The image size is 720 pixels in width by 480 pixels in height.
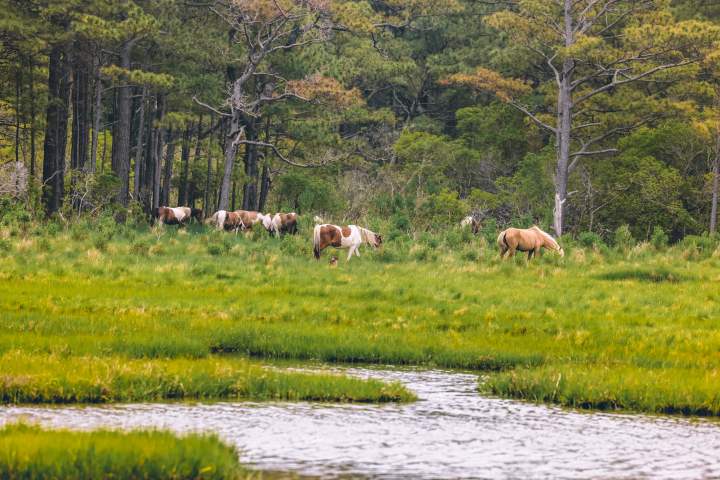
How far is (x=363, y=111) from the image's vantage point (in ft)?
177

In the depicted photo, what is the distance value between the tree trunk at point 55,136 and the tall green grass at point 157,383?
31.0m

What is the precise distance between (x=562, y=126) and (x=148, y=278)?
1235 inches

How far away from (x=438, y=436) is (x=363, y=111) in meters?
44.4

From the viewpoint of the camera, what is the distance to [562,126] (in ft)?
168

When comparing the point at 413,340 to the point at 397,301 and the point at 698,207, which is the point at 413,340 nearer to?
the point at 397,301

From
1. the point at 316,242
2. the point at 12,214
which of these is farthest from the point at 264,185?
the point at 316,242

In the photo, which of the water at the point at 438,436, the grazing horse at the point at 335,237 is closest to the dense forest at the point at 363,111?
the grazing horse at the point at 335,237

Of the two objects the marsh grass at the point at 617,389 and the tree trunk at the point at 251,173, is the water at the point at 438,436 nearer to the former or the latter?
the marsh grass at the point at 617,389

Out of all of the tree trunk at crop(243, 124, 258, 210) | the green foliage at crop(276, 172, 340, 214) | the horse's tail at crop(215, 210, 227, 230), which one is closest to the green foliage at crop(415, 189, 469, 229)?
the horse's tail at crop(215, 210, 227, 230)

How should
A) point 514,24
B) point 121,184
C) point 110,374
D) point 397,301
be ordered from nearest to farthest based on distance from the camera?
point 110,374 → point 397,301 → point 121,184 → point 514,24

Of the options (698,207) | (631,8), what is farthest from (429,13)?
(698,207)

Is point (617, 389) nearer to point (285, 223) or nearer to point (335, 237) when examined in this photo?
point (335, 237)

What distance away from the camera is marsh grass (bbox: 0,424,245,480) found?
782 cm

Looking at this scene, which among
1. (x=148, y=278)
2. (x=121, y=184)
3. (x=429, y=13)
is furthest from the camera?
(x=429, y=13)
